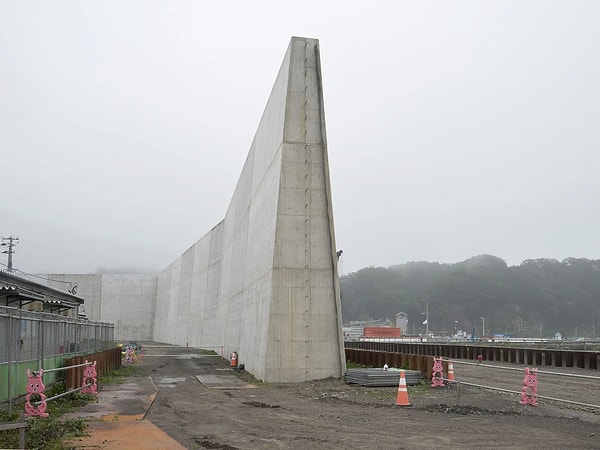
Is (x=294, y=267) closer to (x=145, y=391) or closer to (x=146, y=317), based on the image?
(x=145, y=391)

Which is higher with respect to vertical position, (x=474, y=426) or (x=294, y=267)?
(x=294, y=267)

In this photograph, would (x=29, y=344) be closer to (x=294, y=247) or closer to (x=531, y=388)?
(x=294, y=247)

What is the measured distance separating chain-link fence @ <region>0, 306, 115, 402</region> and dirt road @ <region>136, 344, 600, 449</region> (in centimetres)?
302

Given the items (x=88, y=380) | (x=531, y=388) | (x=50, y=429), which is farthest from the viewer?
(x=88, y=380)

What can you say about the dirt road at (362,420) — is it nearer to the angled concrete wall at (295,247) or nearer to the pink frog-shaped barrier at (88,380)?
the pink frog-shaped barrier at (88,380)

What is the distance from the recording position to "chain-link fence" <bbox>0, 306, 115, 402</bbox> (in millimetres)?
13016

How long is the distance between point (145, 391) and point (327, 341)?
6573 mm

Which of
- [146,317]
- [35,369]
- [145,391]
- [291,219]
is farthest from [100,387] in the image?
[146,317]

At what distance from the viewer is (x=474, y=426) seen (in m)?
12.2

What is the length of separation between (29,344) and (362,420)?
8.34m

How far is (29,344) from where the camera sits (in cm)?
1558

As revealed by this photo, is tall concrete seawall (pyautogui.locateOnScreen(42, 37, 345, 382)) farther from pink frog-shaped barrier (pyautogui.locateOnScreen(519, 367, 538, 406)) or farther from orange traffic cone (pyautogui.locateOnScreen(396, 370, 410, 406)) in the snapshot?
pink frog-shaped barrier (pyautogui.locateOnScreen(519, 367, 538, 406))

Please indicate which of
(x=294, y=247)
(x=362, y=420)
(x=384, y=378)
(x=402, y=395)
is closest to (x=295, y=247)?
(x=294, y=247)

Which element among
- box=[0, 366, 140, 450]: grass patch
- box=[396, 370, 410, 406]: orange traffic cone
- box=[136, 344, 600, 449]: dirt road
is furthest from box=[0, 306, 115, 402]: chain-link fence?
box=[396, 370, 410, 406]: orange traffic cone
